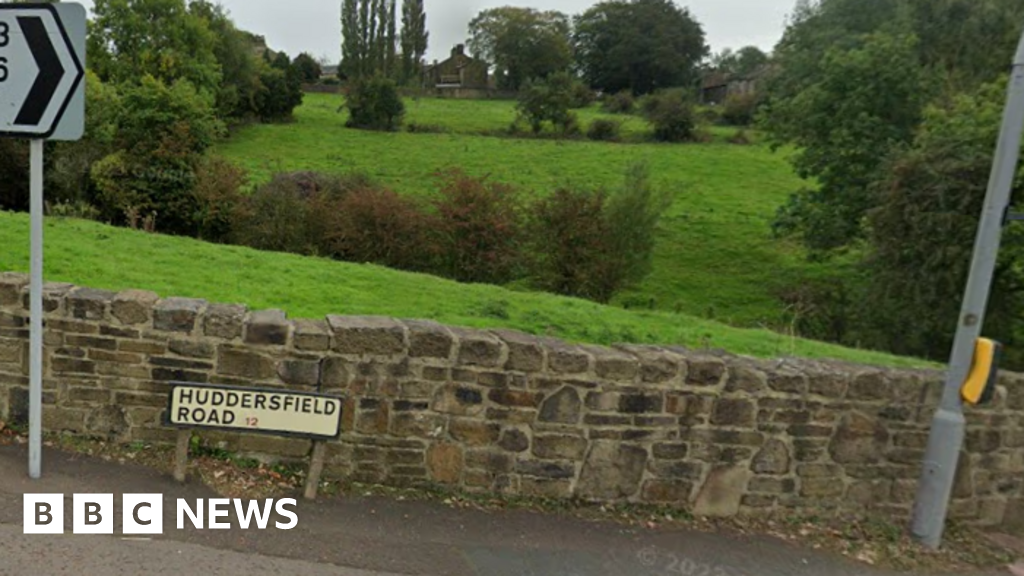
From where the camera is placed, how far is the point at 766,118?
2298 cm

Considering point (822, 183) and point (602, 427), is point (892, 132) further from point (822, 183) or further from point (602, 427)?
point (602, 427)

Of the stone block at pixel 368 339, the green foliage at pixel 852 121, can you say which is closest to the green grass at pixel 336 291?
the stone block at pixel 368 339

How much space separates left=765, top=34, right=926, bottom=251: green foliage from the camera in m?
A: 18.9

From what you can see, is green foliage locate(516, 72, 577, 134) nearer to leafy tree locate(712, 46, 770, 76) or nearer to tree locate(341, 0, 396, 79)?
tree locate(341, 0, 396, 79)

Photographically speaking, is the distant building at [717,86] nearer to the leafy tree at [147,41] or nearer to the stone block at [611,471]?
the leafy tree at [147,41]

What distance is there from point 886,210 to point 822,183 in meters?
6.52

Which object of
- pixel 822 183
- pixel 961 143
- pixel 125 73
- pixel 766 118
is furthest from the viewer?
pixel 125 73

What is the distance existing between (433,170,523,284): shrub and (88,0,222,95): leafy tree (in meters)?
20.7

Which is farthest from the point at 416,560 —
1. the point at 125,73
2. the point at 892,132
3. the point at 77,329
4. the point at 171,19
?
the point at 171,19

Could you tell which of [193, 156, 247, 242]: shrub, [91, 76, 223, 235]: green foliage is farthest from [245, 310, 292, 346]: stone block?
[91, 76, 223, 235]: green foliage

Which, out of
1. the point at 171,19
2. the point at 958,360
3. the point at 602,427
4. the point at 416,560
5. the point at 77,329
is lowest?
the point at 416,560

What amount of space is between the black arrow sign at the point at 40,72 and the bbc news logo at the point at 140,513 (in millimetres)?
2147

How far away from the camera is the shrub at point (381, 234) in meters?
17.1

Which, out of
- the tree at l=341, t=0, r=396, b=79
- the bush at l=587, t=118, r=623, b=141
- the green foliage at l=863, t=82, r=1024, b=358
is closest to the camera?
the green foliage at l=863, t=82, r=1024, b=358
